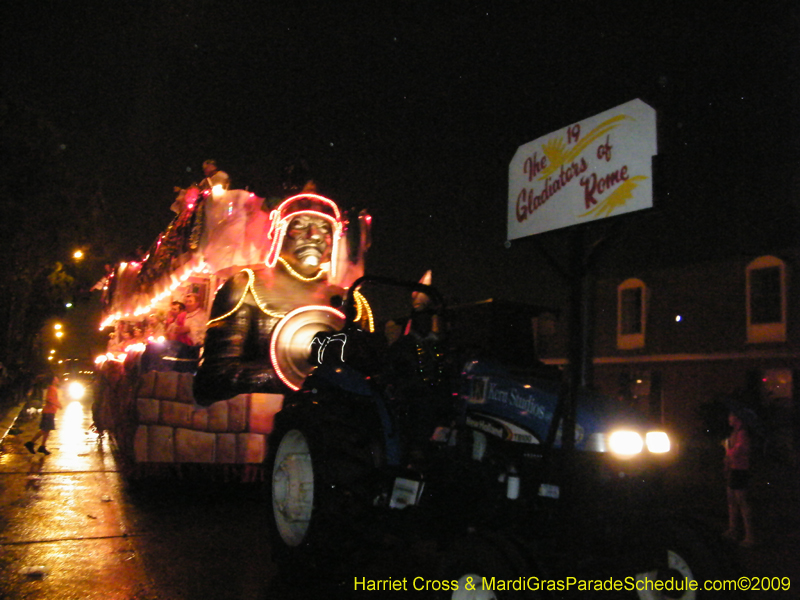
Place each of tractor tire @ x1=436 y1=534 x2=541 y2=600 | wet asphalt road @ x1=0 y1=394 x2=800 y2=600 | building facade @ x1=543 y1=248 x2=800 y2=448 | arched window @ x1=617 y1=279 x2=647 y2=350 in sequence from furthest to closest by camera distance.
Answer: arched window @ x1=617 y1=279 x2=647 y2=350
building facade @ x1=543 y1=248 x2=800 y2=448
wet asphalt road @ x1=0 y1=394 x2=800 y2=600
tractor tire @ x1=436 y1=534 x2=541 y2=600

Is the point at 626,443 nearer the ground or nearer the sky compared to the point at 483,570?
nearer the sky

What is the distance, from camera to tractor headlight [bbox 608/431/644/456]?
11.2 ft

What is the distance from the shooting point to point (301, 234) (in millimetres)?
8578

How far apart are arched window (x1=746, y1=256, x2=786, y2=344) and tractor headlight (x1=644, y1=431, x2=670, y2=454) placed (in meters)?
16.6

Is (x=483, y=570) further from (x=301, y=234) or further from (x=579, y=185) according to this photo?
(x=301, y=234)

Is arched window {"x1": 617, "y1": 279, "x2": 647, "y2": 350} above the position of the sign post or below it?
above

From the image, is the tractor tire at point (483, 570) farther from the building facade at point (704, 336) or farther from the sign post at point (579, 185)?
the building facade at point (704, 336)

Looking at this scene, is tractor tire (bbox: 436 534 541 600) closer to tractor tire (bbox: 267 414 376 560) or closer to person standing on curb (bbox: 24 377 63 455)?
tractor tire (bbox: 267 414 376 560)

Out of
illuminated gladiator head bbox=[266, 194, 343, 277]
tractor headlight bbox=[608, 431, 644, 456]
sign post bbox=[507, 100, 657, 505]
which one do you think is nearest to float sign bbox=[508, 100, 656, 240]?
sign post bbox=[507, 100, 657, 505]

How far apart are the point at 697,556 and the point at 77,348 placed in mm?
76231

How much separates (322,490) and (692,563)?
2.23 metres

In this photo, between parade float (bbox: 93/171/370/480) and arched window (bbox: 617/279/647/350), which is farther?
arched window (bbox: 617/279/647/350)

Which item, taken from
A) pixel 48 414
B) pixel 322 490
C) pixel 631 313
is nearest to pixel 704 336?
pixel 631 313

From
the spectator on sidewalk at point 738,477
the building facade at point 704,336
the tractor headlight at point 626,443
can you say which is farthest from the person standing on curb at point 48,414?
the building facade at point 704,336
